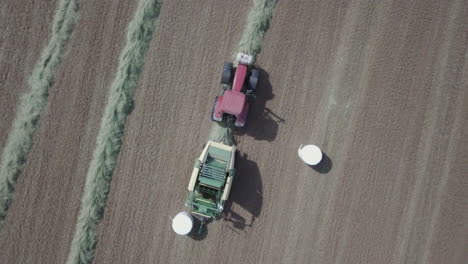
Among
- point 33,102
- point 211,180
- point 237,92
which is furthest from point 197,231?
point 33,102

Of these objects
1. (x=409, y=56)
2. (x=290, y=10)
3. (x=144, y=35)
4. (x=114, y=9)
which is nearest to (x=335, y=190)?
(x=409, y=56)

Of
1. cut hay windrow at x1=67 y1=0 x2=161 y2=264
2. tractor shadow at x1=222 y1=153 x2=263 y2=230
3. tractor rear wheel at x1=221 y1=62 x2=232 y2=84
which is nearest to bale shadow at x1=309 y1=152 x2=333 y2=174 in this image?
tractor shadow at x1=222 y1=153 x2=263 y2=230

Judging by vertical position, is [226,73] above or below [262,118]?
above

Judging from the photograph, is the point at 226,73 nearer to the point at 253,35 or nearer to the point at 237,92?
the point at 237,92

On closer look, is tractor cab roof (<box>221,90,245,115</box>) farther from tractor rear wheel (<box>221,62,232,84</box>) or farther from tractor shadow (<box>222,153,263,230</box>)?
tractor shadow (<box>222,153,263,230</box>)

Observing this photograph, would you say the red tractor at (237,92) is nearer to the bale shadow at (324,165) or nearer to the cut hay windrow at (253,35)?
the cut hay windrow at (253,35)

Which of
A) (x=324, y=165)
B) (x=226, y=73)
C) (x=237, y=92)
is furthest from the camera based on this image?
(x=324, y=165)

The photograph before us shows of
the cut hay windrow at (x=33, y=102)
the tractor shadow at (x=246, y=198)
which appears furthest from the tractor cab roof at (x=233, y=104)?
the cut hay windrow at (x=33, y=102)
